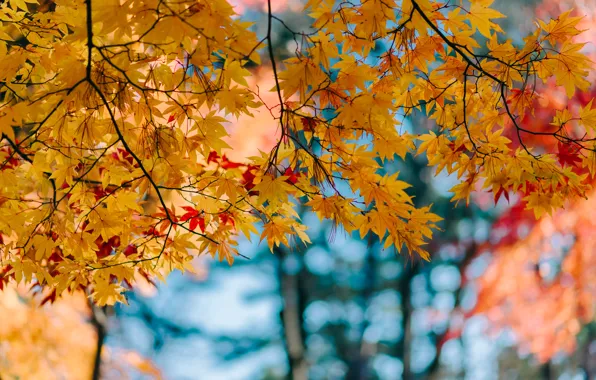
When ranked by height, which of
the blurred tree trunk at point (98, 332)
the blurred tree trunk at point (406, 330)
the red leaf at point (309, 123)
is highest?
the blurred tree trunk at point (406, 330)

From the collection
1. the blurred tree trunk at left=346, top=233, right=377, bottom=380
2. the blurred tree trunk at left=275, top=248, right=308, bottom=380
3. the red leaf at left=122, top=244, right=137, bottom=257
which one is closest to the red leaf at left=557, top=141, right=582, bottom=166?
the red leaf at left=122, top=244, right=137, bottom=257

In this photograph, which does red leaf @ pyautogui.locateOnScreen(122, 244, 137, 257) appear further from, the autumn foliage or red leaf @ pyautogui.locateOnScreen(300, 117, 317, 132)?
red leaf @ pyautogui.locateOnScreen(300, 117, 317, 132)

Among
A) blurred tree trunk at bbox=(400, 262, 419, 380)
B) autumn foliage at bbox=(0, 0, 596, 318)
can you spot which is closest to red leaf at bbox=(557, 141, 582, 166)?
autumn foliage at bbox=(0, 0, 596, 318)

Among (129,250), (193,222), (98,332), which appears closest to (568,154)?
(193,222)

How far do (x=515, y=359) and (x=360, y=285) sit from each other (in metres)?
5.01

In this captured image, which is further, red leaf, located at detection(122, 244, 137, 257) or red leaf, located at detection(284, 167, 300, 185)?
red leaf, located at detection(122, 244, 137, 257)

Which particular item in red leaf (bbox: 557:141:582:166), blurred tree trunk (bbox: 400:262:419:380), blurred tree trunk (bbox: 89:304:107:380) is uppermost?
blurred tree trunk (bbox: 400:262:419:380)

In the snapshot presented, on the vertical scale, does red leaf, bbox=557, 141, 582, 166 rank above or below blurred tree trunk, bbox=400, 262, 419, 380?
below

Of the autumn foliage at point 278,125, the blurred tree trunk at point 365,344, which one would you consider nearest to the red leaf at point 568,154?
the autumn foliage at point 278,125

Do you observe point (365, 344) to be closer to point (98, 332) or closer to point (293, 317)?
point (293, 317)

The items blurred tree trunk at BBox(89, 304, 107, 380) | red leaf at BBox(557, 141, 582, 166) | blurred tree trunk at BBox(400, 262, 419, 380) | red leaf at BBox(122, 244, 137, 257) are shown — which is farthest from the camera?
blurred tree trunk at BBox(400, 262, 419, 380)

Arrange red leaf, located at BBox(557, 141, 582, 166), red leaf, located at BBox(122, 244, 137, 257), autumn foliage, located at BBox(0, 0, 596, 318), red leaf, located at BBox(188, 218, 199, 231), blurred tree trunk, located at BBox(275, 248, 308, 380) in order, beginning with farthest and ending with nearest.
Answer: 1. blurred tree trunk, located at BBox(275, 248, 308, 380)
2. red leaf, located at BBox(122, 244, 137, 257)
3. red leaf, located at BBox(188, 218, 199, 231)
4. red leaf, located at BBox(557, 141, 582, 166)
5. autumn foliage, located at BBox(0, 0, 596, 318)

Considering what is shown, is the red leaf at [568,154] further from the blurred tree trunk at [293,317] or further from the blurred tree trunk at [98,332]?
the blurred tree trunk at [293,317]

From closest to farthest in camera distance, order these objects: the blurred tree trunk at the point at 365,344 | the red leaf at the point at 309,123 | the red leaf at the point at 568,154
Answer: the red leaf at the point at 309,123, the red leaf at the point at 568,154, the blurred tree trunk at the point at 365,344
